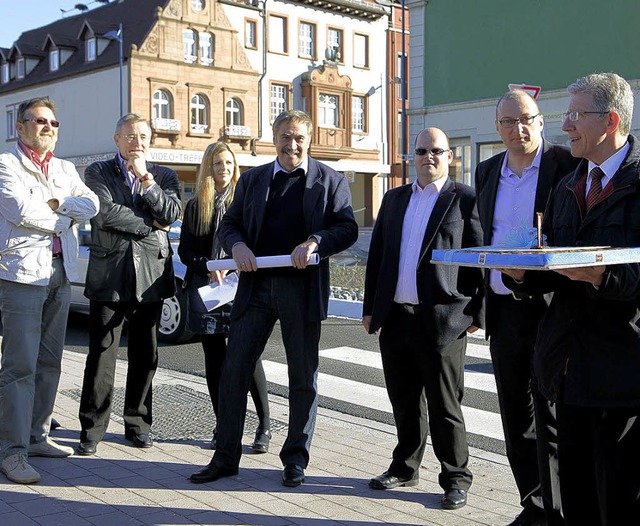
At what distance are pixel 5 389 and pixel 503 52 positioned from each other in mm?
23753

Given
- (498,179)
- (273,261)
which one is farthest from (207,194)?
(498,179)

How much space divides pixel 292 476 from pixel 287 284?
112 centimetres

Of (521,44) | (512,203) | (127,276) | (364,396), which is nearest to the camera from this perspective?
(512,203)

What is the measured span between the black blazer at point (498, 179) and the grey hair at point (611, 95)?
38.5 inches

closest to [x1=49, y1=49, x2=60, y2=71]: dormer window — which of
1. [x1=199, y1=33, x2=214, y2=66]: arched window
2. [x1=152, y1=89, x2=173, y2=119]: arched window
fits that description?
[x1=152, y1=89, x2=173, y2=119]: arched window

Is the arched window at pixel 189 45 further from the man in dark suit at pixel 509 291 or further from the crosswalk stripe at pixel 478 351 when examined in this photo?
the man in dark suit at pixel 509 291

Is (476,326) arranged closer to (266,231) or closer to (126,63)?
(266,231)

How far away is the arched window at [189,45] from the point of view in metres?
43.5

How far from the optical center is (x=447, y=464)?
4875 millimetres

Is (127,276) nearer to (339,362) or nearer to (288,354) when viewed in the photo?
(288,354)

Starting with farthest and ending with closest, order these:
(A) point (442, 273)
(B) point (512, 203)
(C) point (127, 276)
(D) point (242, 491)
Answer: (C) point (127, 276) < (D) point (242, 491) < (A) point (442, 273) < (B) point (512, 203)

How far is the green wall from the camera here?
24000 millimetres

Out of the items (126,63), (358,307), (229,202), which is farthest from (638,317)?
(126,63)

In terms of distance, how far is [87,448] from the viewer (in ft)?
18.7
